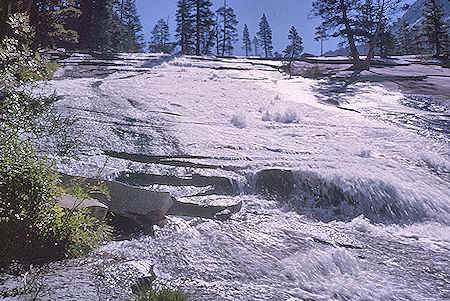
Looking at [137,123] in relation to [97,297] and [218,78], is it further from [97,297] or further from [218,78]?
[218,78]

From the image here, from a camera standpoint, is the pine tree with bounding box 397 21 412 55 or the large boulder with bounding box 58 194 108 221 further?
the pine tree with bounding box 397 21 412 55

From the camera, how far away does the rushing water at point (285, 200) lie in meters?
3.53

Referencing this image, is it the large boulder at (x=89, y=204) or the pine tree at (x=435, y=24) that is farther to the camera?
the pine tree at (x=435, y=24)

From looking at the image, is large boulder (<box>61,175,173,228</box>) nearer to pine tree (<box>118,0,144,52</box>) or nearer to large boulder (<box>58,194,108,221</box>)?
large boulder (<box>58,194,108,221</box>)

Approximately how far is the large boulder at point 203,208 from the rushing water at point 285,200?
186 mm

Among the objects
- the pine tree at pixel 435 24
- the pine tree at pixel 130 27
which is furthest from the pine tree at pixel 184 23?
the pine tree at pixel 435 24

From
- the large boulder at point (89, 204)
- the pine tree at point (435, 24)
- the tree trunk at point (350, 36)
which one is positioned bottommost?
the large boulder at point (89, 204)

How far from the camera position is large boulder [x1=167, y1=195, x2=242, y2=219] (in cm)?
528

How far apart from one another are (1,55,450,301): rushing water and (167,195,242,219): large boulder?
186 mm

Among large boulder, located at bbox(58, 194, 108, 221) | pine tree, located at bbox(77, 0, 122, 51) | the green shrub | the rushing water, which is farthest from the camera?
pine tree, located at bbox(77, 0, 122, 51)

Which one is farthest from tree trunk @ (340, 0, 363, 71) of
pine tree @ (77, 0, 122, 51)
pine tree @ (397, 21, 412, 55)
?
pine tree @ (397, 21, 412, 55)

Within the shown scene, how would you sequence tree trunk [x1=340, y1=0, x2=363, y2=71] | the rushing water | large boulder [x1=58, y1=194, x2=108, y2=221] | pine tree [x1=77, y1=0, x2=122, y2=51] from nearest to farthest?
the rushing water
large boulder [x1=58, y1=194, x2=108, y2=221]
tree trunk [x1=340, y1=0, x2=363, y2=71]
pine tree [x1=77, y1=0, x2=122, y2=51]

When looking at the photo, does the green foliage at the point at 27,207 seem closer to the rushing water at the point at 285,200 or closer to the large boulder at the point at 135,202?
the rushing water at the point at 285,200

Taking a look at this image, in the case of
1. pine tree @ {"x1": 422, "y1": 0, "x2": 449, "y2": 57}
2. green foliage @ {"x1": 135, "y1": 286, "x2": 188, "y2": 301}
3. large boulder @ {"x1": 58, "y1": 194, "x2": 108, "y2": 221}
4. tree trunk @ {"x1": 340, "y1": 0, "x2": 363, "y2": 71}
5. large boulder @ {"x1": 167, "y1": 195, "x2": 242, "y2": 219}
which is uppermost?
pine tree @ {"x1": 422, "y1": 0, "x2": 449, "y2": 57}
